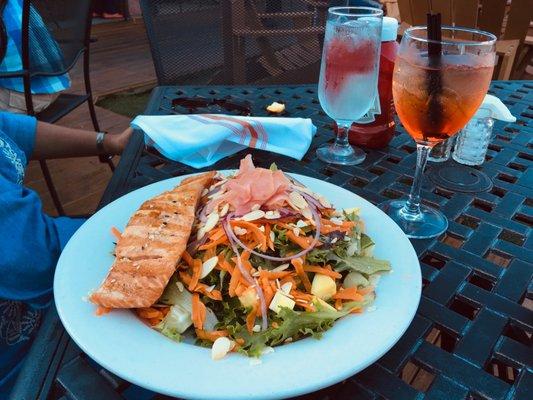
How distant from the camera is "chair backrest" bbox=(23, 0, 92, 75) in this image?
2.34 metres

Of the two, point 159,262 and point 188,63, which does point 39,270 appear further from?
point 188,63

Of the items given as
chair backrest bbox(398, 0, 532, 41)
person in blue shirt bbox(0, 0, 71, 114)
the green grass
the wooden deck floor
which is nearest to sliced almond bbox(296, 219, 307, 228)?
person in blue shirt bbox(0, 0, 71, 114)

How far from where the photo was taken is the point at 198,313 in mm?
651

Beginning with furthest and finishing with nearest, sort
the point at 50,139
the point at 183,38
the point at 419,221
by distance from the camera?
the point at 183,38 < the point at 50,139 < the point at 419,221

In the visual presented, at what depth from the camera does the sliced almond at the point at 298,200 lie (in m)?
0.80

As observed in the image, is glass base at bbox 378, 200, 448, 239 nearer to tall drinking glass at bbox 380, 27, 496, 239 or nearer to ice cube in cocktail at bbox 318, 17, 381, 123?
tall drinking glass at bbox 380, 27, 496, 239

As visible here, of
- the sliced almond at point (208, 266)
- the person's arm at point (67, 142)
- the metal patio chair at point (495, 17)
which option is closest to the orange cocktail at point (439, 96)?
the sliced almond at point (208, 266)

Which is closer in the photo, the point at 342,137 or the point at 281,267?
the point at 281,267

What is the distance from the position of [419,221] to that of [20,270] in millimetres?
865

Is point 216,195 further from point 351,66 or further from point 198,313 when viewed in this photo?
point 351,66

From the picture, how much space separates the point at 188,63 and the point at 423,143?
1536mm

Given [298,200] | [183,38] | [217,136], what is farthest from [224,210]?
[183,38]

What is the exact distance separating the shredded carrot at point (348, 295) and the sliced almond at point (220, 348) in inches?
7.4

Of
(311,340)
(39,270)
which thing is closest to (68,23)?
(39,270)
